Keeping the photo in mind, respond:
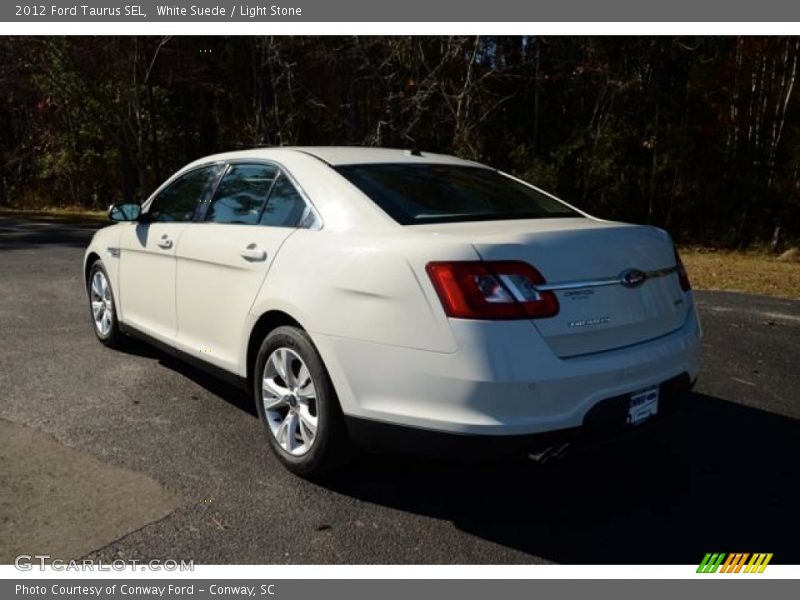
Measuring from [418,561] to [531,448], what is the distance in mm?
612

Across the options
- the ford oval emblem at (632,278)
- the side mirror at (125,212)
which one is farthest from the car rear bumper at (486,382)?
the side mirror at (125,212)

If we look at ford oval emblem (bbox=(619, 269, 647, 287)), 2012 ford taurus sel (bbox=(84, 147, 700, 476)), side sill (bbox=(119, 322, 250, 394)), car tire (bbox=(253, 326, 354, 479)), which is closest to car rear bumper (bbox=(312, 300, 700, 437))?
2012 ford taurus sel (bbox=(84, 147, 700, 476))

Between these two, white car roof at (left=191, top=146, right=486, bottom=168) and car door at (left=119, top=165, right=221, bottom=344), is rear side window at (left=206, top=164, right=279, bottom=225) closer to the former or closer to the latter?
white car roof at (left=191, top=146, right=486, bottom=168)

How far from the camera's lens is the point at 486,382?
2.67 meters

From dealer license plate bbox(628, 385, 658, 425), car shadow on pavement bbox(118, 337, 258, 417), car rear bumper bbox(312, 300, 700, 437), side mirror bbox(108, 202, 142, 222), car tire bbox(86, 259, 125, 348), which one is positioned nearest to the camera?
car rear bumper bbox(312, 300, 700, 437)

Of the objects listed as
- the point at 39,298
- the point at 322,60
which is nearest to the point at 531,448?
the point at 39,298

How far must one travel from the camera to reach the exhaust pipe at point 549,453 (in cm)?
279

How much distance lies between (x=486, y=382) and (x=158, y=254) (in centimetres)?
278

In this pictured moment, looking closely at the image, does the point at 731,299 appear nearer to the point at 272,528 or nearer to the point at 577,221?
the point at 577,221

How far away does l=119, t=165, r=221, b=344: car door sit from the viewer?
14.7 feet

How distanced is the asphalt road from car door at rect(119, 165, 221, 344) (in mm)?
450

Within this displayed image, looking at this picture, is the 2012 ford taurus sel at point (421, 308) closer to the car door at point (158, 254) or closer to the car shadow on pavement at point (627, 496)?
the car door at point (158, 254)

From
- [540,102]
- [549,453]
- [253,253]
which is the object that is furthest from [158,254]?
[540,102]

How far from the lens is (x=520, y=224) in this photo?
326 centimetres
